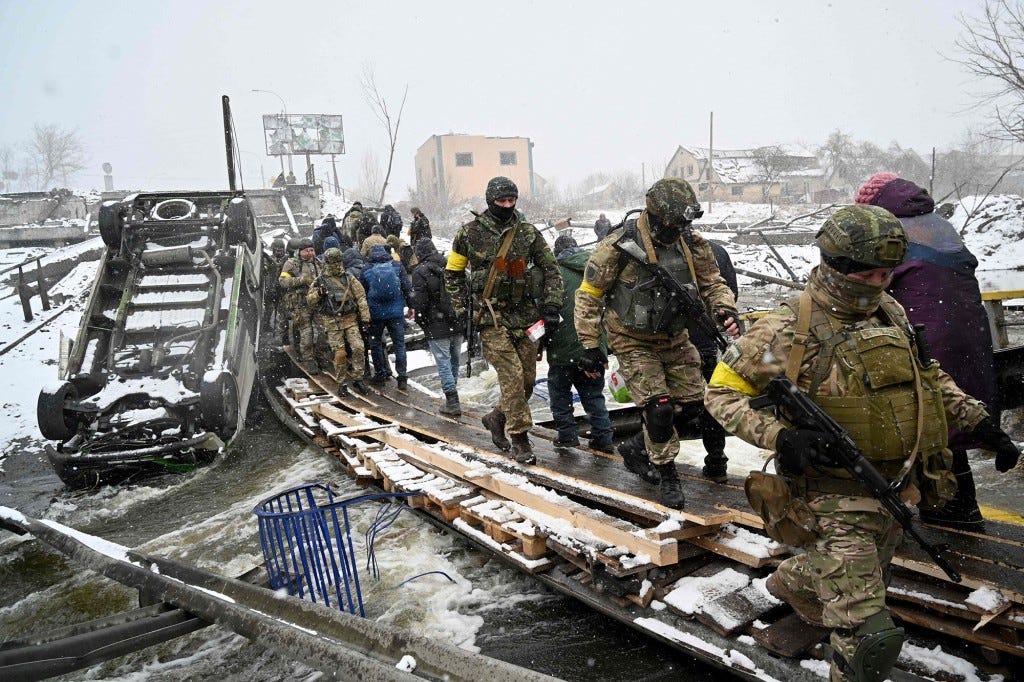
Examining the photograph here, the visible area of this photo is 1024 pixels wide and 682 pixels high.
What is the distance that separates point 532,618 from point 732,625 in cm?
136

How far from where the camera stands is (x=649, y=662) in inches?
137

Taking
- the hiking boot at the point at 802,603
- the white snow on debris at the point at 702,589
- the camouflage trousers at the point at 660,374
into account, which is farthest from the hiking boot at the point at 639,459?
the hiking boot at the point at 802,603

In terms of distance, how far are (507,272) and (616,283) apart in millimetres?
1159

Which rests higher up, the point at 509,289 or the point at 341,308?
the point at 509,289

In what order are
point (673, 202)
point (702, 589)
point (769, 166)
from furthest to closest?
1. point (769, 166)
2. point (673, 202)
3. point (702, 589)

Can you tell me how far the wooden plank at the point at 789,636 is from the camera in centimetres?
287

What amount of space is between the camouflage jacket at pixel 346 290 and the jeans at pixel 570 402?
3603 mm

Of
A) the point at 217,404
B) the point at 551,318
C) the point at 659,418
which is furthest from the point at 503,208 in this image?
the point at 217,404

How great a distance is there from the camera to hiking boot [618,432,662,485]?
438cm

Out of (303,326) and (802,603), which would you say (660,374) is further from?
(303,326)

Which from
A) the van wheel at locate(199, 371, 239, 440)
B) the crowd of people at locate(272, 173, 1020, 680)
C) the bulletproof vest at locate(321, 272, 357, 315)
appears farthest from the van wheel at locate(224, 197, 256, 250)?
the crowd of people at locate(272, 173, 1020, 680)

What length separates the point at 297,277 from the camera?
9977 millimetres

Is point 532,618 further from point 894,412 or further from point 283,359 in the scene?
point 283,359

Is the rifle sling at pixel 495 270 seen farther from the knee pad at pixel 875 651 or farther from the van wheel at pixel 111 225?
the van wheel at pixel 111 225
